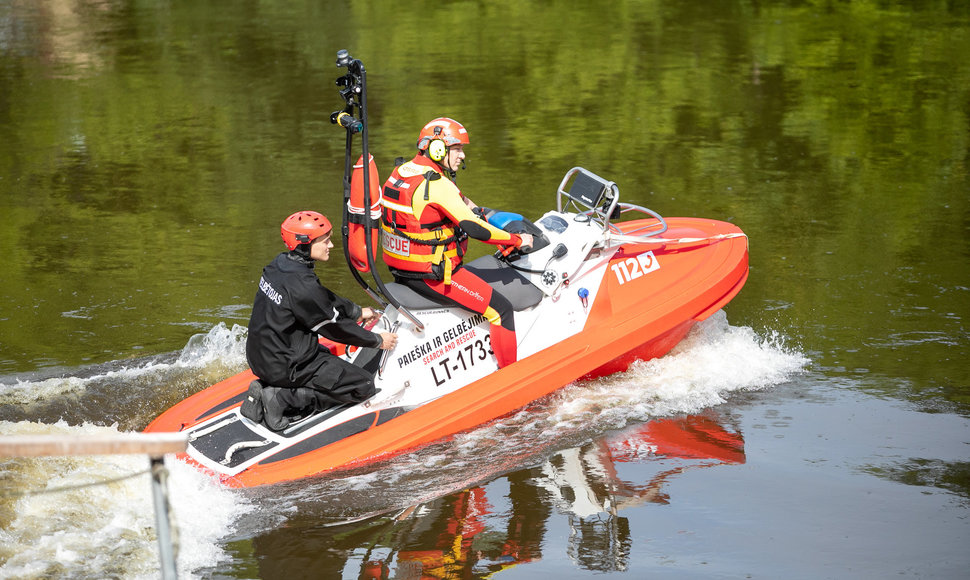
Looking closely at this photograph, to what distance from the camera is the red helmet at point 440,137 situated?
7343mm

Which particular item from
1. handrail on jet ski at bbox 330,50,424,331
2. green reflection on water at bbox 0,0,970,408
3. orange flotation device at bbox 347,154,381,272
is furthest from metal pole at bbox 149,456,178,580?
green reflection on water at bbox 0,0,970,408

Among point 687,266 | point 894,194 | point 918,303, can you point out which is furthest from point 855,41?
point 687,266

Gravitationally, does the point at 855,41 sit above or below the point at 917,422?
above

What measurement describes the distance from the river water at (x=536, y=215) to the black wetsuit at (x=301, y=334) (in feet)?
2.11

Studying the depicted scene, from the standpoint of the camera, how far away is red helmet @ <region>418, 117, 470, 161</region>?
7343mm

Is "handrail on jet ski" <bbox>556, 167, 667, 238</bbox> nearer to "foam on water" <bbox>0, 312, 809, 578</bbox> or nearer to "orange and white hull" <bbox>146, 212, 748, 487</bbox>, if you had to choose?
"orange and white hull" <bbox>146, 212, 748, 487</bbox>

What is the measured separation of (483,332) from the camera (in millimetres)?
7781

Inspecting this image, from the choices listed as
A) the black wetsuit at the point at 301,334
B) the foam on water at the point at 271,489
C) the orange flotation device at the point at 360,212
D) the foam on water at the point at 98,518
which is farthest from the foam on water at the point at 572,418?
the orange flotation device at the point at 360,212

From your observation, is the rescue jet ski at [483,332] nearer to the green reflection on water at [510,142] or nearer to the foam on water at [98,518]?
the foam on water at [98,518]

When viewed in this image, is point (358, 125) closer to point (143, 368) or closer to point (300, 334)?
point (300, 334)

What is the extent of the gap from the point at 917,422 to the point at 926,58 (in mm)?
13614

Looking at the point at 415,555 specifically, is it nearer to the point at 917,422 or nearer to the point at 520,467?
the point at 520,467

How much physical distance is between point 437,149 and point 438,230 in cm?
57

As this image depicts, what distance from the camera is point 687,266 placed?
334 inches
